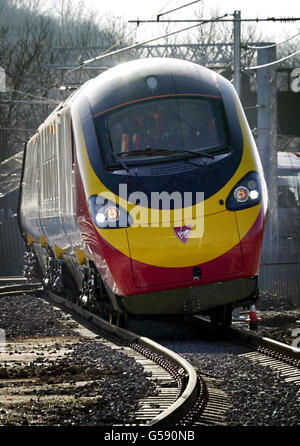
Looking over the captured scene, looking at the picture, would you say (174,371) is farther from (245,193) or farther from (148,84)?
(148,84)

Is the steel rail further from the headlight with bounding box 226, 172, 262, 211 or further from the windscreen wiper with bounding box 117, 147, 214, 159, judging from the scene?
the windscreen wiper with bounding box 117, 147, 214, 159

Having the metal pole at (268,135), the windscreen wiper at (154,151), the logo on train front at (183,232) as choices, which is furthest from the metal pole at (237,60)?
the metal pole at (268,135)

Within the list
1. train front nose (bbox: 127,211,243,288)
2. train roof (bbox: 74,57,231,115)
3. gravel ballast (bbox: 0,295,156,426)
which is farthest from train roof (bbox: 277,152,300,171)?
train front nose (bbox: 127,211,243,288)

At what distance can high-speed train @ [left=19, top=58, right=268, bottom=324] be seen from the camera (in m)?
11.3

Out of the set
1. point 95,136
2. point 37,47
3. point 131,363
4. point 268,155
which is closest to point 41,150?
point 95,136

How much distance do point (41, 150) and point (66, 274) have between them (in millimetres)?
2272

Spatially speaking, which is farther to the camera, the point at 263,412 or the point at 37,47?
the point at 37,47

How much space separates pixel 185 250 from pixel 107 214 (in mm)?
999

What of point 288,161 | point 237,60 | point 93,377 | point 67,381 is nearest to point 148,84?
point 93,377

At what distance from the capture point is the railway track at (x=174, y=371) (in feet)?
23.5

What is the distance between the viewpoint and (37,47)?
165ft

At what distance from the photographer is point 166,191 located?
11352 millimetres
